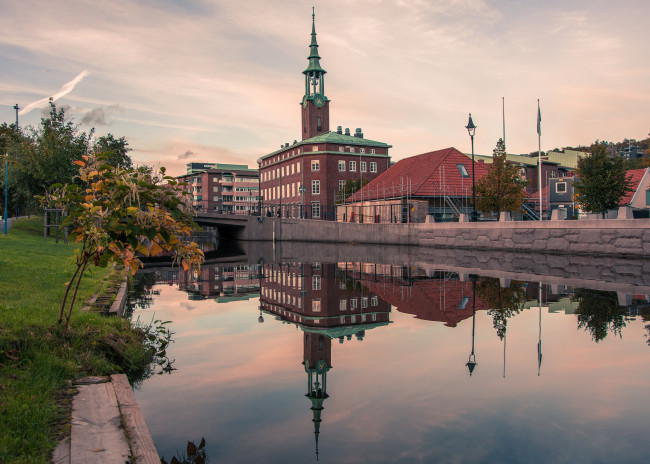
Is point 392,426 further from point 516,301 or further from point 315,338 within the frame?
point 516,301

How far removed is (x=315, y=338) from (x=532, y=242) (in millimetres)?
24593

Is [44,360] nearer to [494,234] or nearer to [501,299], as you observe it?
[501,299]

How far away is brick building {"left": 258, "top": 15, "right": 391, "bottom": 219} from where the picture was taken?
86125 mm

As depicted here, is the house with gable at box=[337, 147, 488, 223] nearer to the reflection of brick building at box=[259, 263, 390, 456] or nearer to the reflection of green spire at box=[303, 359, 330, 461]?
the reflection of brick building at box=[259, 263, 390, 456]

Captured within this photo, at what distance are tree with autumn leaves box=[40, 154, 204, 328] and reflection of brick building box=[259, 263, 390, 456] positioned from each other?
2.24 metres

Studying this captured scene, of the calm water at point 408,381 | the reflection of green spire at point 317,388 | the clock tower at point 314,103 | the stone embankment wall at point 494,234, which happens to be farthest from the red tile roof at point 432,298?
the clock tower at point 314,103

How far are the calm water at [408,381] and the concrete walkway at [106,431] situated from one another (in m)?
0.38

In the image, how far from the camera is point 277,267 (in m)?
25.2

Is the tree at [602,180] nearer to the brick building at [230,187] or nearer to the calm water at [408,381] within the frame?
the calm water at [408,381]

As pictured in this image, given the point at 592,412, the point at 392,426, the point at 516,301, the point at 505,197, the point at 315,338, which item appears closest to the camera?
the point at 392,426

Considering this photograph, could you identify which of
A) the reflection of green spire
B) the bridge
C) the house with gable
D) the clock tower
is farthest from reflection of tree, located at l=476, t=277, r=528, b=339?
the clock tower

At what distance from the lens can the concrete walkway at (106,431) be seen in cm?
393

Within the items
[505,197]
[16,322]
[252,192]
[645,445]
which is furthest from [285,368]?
[252,192]

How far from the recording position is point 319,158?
86.6 m
